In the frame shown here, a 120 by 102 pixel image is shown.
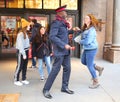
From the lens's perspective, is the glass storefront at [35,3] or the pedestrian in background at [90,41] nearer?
the pedestrian in background at [90,41]

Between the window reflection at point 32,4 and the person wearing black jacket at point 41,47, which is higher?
the window reflection at point 32,4

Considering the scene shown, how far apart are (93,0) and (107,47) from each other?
2.47 metres

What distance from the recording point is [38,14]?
16.8 metres

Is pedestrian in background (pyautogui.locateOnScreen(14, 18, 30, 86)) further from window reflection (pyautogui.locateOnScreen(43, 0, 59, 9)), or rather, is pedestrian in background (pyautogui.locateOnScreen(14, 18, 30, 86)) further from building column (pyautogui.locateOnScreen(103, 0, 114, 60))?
window reflection (pyautogui.locateOnScreen(43, 0, 59, 9))

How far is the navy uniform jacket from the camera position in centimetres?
719

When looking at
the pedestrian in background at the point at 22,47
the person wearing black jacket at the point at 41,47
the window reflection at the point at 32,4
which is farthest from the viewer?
the window reflection at the point at 32,4

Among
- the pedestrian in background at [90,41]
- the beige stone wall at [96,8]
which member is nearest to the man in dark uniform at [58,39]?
the pedestrian in background at [90,41]

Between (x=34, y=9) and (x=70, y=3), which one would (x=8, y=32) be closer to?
(x=34, y=9)

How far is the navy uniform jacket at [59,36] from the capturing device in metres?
7.19

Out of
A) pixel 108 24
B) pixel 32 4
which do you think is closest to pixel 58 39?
pixel 108 24

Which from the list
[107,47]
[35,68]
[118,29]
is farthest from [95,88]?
[107,47]

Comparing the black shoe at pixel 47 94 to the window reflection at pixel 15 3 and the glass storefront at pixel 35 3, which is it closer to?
the glass storefront at pixel 35 3

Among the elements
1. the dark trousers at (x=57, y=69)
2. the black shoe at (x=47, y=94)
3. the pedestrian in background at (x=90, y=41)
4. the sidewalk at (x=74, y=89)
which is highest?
the pedestrian in background at (x=90, y=41)

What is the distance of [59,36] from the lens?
741 centimetres
